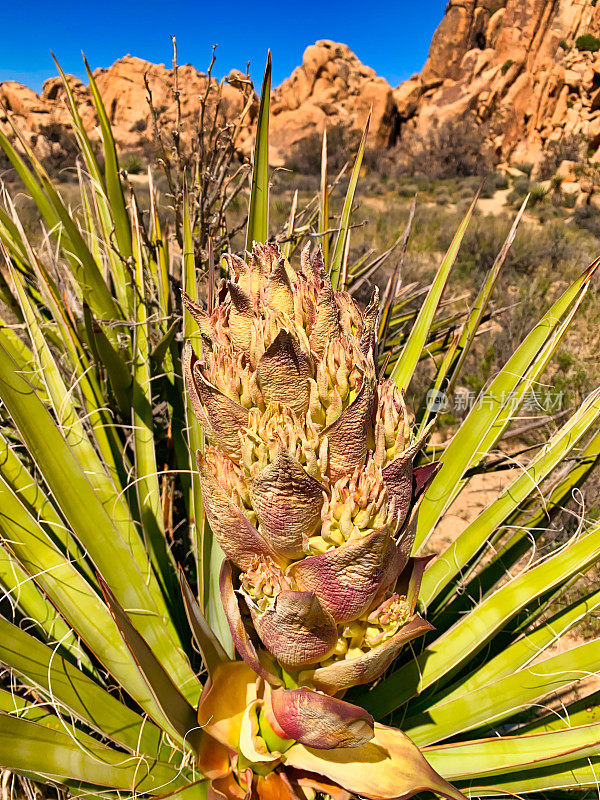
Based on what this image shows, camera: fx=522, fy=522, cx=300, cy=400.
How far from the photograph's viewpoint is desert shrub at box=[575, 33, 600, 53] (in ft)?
63.9

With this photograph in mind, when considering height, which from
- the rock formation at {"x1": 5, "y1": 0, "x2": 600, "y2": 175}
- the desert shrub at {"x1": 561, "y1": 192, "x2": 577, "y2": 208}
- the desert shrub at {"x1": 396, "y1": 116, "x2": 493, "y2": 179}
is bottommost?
the desert shrub at {"x1": 561, "y1": 192, "x2": 577, "y2": 208}

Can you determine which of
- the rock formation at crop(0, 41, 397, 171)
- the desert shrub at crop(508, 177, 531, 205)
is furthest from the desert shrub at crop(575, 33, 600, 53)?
the desert shrub at crop(508, 177, 531, 205)

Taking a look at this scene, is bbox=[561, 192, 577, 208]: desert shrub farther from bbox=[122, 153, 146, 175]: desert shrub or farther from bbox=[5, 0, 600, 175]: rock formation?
bbox=[122, 153, 146, 175]: desert shrub

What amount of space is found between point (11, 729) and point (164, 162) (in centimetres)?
178

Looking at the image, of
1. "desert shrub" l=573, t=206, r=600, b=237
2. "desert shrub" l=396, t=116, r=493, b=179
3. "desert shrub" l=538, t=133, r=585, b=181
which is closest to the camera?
"desert shrub" l=573, t=206, r=600, b=237

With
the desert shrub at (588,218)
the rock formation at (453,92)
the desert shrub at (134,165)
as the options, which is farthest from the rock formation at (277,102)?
the desert shrub at (588,218)

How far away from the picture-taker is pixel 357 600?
78 centimetres

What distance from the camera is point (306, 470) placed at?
764mm

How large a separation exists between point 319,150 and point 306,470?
19.8m

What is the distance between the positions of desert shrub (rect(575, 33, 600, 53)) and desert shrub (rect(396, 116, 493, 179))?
523 centimetres

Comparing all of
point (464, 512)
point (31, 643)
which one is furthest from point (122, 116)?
point (31, 643)

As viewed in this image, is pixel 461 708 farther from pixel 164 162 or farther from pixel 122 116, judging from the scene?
pixel 122 116

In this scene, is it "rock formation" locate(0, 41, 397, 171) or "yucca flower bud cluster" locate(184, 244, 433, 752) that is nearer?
"yucca flower bud cluster" locate(184, 244, 433, 752)

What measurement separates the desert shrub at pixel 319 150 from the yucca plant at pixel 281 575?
16045 millimetres
